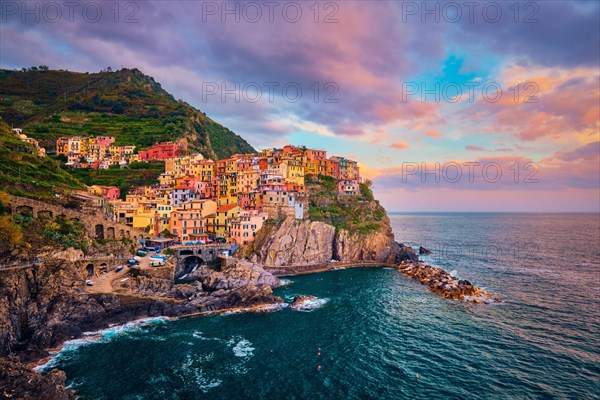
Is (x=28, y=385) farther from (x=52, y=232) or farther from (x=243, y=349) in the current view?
(x=52, y=232)

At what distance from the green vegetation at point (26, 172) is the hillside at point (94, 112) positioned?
46.7 m

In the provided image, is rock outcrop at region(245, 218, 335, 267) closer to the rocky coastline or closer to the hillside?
the rocky coastline

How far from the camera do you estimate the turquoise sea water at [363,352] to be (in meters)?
32.5

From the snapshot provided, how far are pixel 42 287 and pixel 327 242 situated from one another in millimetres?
64858

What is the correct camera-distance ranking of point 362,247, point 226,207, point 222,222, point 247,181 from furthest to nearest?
point 247,181, point 362,247, point 226,207, point 222,222

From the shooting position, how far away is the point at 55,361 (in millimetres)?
36156

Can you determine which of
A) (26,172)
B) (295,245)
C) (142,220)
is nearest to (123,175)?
(142,220)

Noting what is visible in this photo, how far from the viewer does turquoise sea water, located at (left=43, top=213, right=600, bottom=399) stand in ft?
107

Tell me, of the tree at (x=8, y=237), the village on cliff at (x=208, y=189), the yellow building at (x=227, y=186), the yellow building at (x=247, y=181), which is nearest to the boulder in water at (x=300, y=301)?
the village on cliff at (x=208, y=189)

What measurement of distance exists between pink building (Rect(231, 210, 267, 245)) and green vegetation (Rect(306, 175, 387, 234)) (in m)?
18.2

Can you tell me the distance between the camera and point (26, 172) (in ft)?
228

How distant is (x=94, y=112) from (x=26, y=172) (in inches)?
4016

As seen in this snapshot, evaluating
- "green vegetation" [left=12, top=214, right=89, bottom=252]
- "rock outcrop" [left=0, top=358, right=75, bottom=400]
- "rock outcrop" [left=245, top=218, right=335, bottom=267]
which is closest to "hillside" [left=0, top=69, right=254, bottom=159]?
"rock outcrop" [left=245, top=218, right=335, bottom=267]

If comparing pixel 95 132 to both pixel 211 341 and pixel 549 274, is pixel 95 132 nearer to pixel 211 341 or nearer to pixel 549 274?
pixel 211 341
